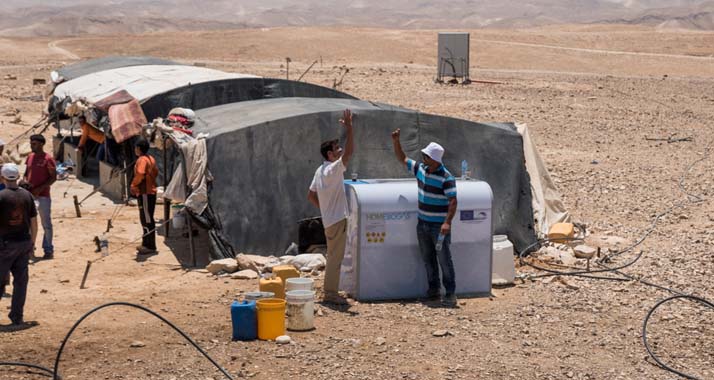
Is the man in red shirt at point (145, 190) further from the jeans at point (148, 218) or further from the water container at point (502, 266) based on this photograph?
the water container at point (502, 266)

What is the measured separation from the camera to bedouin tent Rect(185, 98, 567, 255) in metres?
11.9

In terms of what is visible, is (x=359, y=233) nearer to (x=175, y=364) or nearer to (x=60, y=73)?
(x=175, y=364)

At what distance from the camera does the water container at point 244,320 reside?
8.66 meters

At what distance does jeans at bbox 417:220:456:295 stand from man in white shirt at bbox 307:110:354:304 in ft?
2.59

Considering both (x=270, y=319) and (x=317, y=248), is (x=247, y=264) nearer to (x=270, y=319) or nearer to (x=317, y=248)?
(x=317, y=248)

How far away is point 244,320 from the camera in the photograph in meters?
8.67

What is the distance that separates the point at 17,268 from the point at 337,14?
146000mm

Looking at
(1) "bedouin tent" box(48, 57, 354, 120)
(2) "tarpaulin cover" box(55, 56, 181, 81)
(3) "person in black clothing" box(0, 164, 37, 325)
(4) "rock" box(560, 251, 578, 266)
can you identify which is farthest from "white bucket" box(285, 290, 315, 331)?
(2) "tarpaulin cover" box(55, 56, 181, 81)

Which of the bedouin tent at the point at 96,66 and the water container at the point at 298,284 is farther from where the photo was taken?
the bedouin tent at the point at 96,66

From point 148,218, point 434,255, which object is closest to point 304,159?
point 148,218

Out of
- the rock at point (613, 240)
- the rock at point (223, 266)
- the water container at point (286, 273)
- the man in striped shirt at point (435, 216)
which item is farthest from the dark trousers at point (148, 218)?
the rock at point (613, 240)

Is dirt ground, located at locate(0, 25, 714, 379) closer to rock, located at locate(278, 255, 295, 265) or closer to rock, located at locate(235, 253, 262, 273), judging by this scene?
rock, located at locate(235, 253, 262, 273)

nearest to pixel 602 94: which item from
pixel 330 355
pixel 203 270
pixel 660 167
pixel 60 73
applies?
pixel 660 167

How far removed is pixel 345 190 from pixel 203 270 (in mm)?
2214
